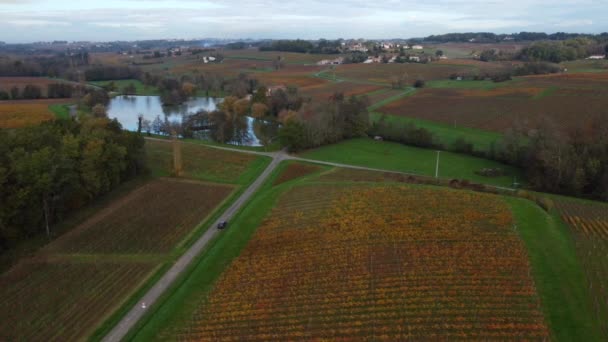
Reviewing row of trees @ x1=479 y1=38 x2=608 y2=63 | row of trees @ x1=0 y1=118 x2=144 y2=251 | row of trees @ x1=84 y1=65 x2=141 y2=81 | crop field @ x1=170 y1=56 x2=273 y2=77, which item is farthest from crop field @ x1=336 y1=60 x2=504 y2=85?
row of trees @ x1=0 y1=118 x2=144 y2=251

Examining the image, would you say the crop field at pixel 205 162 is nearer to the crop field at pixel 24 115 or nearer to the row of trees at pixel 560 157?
the crop field at pixel 24 115

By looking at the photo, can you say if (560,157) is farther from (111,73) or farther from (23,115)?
(111,73)

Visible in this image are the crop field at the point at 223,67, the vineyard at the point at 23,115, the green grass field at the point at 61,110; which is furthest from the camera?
the crop field at the point at 223,67

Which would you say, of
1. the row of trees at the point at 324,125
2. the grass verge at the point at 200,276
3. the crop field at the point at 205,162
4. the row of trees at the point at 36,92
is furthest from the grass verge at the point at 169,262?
the row of trees at the point at 36,92

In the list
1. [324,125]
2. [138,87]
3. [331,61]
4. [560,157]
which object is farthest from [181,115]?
[331,61]

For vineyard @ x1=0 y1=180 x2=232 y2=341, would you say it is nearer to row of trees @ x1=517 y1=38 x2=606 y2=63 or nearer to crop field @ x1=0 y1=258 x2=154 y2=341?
crop field @ x1=0 y1=258 x2=154 y2=341

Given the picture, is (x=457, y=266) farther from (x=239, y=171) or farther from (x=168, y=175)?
(x=168, y=175)
